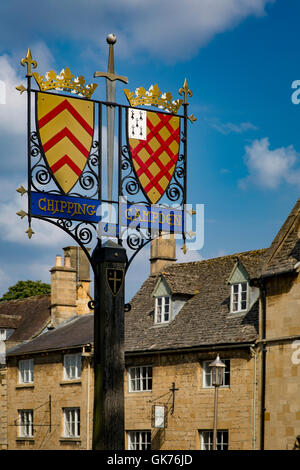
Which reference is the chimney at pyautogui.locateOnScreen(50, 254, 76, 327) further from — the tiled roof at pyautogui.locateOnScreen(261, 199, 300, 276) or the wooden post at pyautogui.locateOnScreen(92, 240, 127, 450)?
the wooden post at pyautogui.locateOnScreen(92, 240, 127, 450)

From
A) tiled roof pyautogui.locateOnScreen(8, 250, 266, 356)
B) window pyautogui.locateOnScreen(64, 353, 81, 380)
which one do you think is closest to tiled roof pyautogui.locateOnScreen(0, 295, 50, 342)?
tiled roof pyautogui.locateOnScreen(8, 250, 266, 356)

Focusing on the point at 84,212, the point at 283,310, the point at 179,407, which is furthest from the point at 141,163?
the point at 179,407

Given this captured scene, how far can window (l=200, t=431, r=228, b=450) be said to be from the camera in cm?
3091

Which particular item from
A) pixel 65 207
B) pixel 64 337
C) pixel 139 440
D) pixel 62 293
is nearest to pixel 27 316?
pixel 62 293

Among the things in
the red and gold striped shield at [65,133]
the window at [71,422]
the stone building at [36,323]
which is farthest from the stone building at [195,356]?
the red and gold striped shield at [65,133]

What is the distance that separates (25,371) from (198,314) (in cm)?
1164

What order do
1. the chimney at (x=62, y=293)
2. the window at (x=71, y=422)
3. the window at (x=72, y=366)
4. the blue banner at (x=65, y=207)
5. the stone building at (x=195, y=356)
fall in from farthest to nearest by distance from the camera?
the chimney at (x=62, y=293)
the window at (x=72, y=366)
the window at (x=71, y=422)
the stone building at (x=195, y=356)
the blue banner at (x=65, y=207)

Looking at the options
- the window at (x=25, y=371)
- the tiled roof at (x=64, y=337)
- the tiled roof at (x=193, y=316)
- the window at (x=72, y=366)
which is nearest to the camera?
the tiled roof at (x=193, y=316)

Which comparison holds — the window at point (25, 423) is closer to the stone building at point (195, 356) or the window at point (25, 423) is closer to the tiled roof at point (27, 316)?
the tiled roof at point (27, 316)

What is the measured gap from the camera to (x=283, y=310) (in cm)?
2905

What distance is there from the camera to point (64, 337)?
4075cm

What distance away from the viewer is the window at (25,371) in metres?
41.5

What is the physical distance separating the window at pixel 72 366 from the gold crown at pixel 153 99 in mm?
23987

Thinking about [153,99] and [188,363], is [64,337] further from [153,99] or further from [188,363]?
[153,99]
